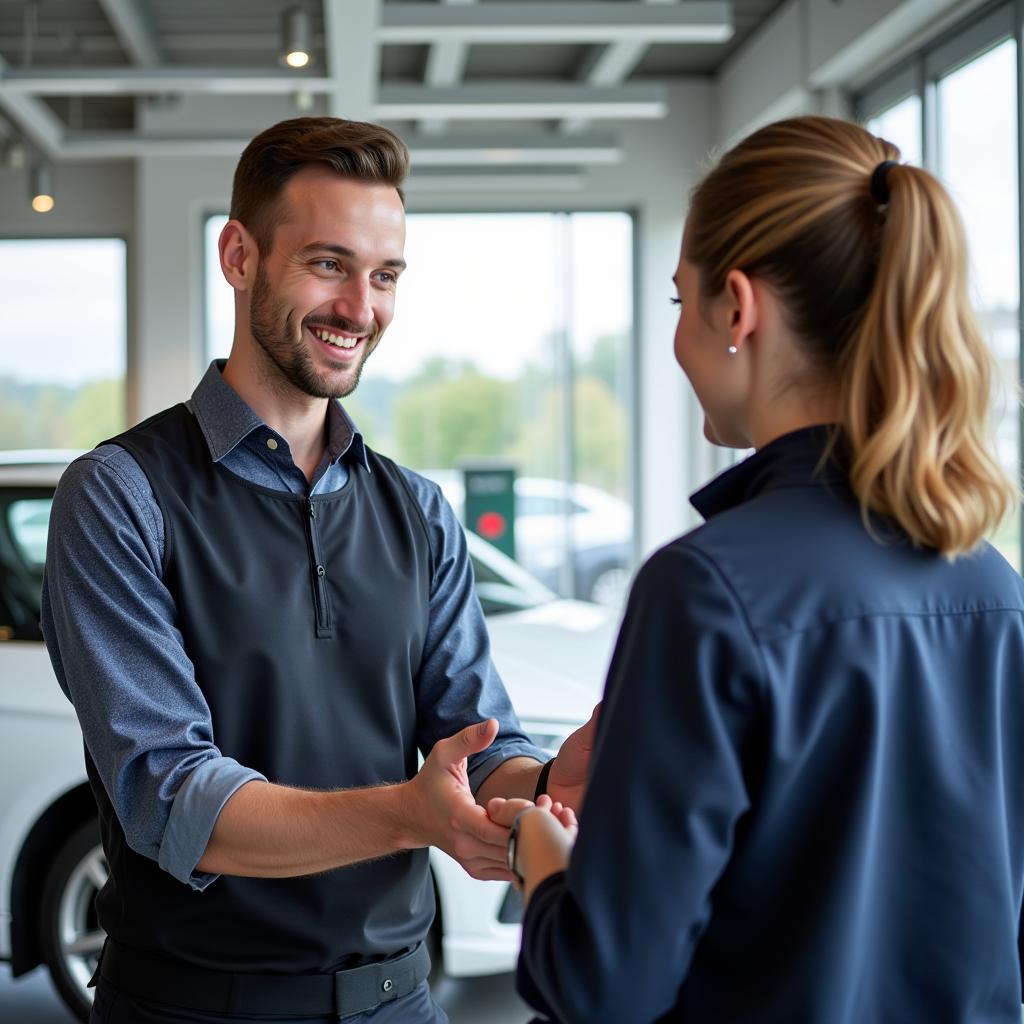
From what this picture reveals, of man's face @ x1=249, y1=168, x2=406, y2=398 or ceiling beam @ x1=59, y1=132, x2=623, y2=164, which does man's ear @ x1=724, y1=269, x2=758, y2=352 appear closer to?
man's face @ x1=249, y1=168, x2=406, y2=398

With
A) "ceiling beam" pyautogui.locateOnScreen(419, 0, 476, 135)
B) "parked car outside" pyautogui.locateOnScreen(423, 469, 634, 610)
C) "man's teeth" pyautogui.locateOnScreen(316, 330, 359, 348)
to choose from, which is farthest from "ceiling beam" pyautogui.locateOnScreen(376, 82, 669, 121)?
"man's teeth" pyautogui.locateOnScreen(316, 330, 359, 348)

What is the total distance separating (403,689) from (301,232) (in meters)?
0.59

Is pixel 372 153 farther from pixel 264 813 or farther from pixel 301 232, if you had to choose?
Result: pixel 264 813

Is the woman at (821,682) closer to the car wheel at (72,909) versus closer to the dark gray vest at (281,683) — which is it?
the dark gray vest at (281,683)

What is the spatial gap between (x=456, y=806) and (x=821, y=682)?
0.53m

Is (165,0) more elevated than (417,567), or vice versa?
(165,0)

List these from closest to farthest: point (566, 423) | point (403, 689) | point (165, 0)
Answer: point (403, 689)
point (165, 0)
point (566, 423)

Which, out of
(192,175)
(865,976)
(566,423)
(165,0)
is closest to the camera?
(865,976)

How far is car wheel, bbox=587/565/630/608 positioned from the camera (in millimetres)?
10680

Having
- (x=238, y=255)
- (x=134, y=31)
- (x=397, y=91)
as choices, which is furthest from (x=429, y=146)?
(x=238, y=255)

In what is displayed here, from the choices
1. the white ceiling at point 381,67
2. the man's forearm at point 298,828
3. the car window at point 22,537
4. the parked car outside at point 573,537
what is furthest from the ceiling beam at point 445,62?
the man's forearm at point 298,828

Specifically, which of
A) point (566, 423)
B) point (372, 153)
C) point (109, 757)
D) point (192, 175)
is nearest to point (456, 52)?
point (192, 175)

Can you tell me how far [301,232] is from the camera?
1767 mm

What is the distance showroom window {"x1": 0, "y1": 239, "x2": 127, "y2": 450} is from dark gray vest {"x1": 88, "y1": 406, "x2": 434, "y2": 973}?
9404mm
